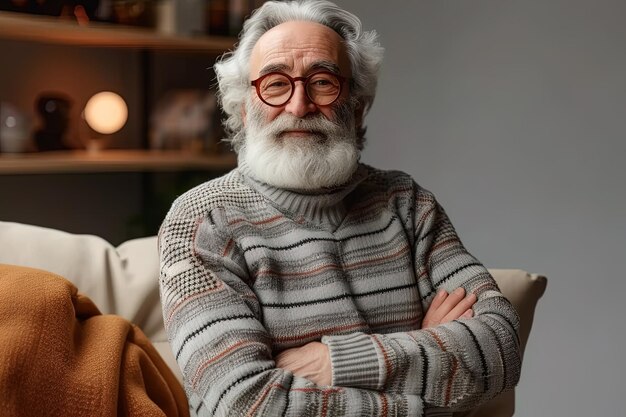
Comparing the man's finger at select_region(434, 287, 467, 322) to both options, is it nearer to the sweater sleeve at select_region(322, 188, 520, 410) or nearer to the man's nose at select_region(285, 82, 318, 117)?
the sweater sleeve at select_region(322, 188, 520, 410)

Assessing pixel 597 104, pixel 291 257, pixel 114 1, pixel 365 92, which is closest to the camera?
pixel 291 257

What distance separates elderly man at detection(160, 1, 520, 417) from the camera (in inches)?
50.6

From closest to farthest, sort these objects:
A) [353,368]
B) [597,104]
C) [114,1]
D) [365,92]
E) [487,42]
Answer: [353,368] → [365,92] → [597,104] → [487,42] → [114,1]

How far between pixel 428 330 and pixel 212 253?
360mm

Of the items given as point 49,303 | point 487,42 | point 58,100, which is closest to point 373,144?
point 487,42

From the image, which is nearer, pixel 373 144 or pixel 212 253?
pixel 212 253

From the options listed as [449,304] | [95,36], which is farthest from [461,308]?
[95,36]

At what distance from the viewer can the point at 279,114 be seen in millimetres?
1476

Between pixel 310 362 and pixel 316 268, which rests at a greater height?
pixel 316 268

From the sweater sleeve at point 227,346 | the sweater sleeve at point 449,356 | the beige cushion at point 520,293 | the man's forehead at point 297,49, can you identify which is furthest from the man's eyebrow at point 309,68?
the beige cushion at point 520,293

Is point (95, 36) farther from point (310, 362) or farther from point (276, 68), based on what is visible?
point (310, 362)

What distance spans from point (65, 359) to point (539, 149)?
1.75 metres

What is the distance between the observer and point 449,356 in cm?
133

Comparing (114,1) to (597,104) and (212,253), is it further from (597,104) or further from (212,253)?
(212,253)
